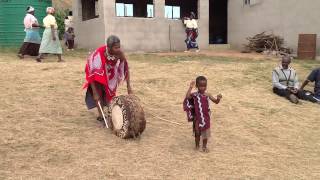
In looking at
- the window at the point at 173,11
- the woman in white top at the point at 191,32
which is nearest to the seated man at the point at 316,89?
the woman in white top at the point at 191,32

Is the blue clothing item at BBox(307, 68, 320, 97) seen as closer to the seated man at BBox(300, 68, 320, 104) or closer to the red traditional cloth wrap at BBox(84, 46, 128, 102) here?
the seated man at BBox(300, 68, 320, 104)

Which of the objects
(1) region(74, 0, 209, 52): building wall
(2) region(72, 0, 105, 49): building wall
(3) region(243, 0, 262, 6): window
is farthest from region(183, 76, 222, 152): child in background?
(3) region(243, 0, 262, 6): window

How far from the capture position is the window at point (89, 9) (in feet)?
66.1

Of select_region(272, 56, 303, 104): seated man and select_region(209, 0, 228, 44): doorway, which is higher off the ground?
select_region(209, 0, 228, 44): doorway

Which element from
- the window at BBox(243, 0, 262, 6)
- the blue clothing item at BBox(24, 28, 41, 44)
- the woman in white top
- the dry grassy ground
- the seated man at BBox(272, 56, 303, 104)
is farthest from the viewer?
the window at BBox(243, 0, 262, 6)

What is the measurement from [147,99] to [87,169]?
3753 mm

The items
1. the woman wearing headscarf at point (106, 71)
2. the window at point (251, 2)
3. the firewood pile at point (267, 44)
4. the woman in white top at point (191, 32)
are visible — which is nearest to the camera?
the woman wearing headscarf at point (106, 71)

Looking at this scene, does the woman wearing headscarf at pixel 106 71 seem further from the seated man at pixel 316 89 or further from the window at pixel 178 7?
the window at pixel 178 7

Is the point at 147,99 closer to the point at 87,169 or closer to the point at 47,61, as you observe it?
the point at 87,169

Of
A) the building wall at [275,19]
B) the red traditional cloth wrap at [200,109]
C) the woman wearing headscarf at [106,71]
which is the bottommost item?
the red traditional cloth wrap at [200,109]

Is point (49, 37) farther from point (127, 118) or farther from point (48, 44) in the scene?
point (127, 118)

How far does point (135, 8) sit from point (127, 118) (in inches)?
708

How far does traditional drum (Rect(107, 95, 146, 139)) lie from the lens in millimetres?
6366

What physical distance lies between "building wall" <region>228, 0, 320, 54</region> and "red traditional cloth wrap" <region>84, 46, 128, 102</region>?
36.5ft
